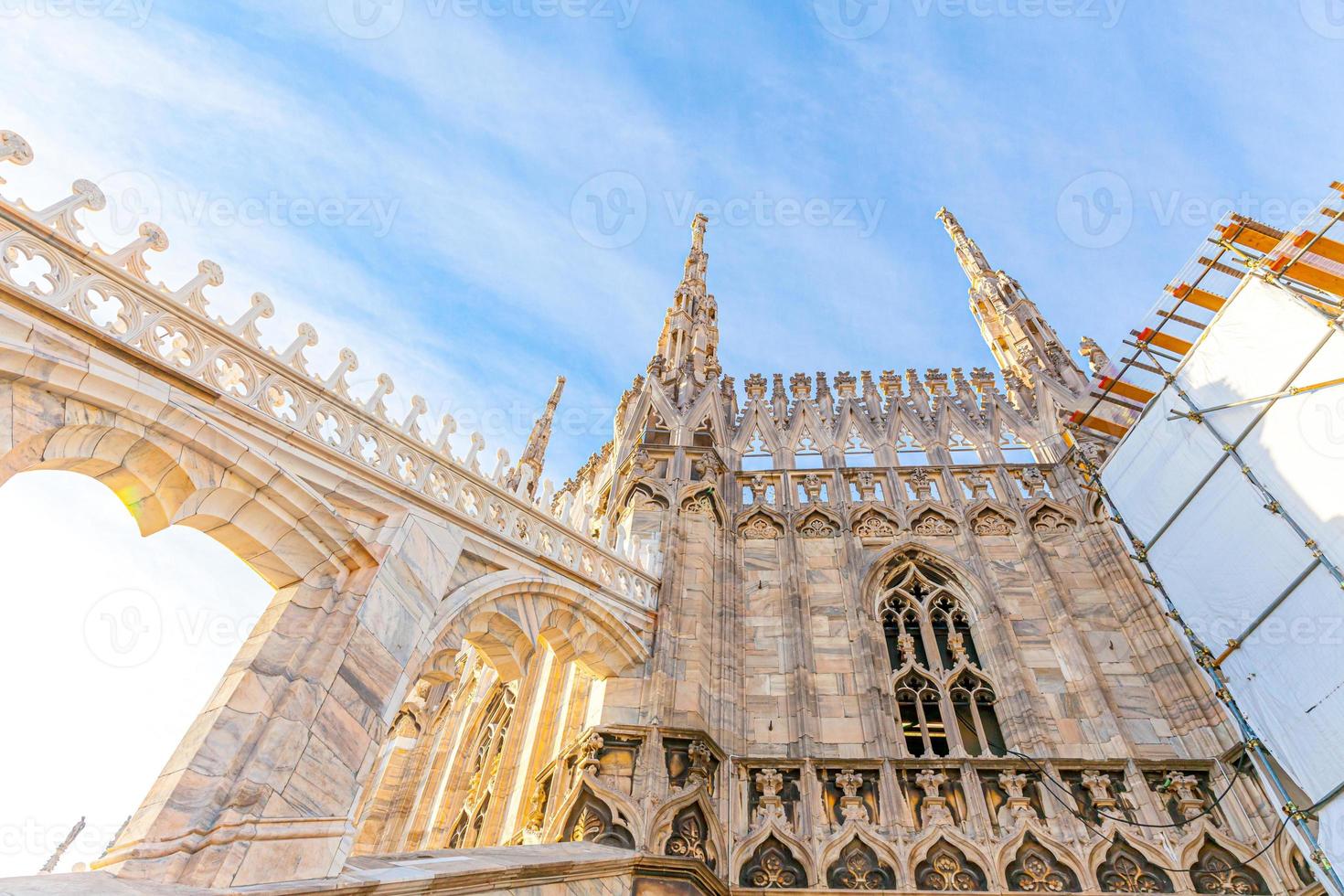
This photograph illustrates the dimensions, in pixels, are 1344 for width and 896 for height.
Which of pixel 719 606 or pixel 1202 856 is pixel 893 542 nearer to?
pixel 719 606

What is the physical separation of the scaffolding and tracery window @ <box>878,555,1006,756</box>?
2.40m

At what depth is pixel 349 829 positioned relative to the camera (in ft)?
19.3

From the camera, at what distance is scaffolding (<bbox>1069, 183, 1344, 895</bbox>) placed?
816cm

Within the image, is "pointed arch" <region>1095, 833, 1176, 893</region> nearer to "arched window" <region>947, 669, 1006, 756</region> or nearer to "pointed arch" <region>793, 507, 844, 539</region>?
"arched window" <region>947, 669, 1006, 756</region>

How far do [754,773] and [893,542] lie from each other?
459 centimetres

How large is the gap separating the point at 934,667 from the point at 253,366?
8.53 m

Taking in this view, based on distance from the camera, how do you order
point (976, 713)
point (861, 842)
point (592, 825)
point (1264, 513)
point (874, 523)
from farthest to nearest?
point (874, 523)
point (976, 713)
point (1264, 513)
point (861, 842)
point (592, 825)

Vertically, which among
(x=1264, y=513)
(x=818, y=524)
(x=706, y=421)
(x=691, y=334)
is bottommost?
(x=1264, y=513)

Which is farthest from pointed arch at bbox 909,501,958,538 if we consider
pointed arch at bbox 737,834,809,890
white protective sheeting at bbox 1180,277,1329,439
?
pointed arch at bbox 737,834,809,890

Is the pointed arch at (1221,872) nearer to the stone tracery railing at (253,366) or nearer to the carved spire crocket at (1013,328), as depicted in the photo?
the stone tracery railing at (253,366)

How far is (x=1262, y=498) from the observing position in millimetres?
9414

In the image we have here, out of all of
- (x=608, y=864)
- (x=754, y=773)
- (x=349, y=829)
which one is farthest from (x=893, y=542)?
(x=349, y=829)

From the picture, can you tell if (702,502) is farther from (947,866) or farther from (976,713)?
(947,866)

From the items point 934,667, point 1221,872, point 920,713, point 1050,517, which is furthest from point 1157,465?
point 1221,872
